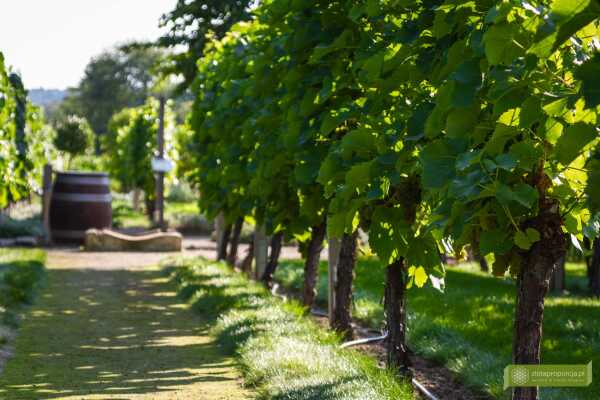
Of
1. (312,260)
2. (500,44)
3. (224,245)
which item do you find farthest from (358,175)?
(224,245)

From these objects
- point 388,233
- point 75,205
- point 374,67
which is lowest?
point 75,205

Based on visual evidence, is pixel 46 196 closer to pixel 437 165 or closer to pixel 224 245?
pixel 224 245

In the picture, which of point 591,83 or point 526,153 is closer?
point 591,83

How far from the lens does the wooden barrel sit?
60.0 feet

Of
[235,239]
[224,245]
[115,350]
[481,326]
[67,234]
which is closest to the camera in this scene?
[115,350]

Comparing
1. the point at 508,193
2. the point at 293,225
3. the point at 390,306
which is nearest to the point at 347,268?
the point at 293,225

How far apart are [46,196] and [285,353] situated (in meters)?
12.5

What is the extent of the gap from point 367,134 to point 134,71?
8119 centimetres

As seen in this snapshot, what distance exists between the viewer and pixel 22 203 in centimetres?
2419

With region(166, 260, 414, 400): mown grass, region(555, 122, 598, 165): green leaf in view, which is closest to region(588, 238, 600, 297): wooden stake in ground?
region(166, 260, 414, 400): mown grass

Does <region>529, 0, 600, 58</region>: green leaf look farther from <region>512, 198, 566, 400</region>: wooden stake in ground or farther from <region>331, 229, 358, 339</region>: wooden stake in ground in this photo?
<region>331, 229, 358, 339</region>: wooden stake in ground

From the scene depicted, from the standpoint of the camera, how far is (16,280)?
10508mm

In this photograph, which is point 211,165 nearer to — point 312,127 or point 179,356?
point 179,356

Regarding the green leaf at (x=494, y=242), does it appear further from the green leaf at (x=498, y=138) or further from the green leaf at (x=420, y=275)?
the green leaf at (x=420, y=275)
